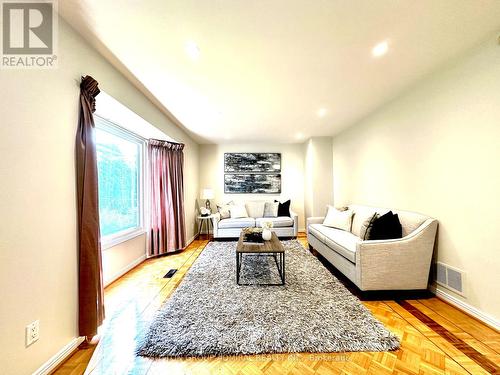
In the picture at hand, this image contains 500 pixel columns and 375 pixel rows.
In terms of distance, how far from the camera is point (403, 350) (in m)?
1.51

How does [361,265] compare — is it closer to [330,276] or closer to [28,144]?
[330,276]

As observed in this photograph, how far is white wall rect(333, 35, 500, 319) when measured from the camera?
1.77 m

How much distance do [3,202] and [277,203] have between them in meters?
4.62

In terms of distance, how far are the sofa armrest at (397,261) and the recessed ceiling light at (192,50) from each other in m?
2.55

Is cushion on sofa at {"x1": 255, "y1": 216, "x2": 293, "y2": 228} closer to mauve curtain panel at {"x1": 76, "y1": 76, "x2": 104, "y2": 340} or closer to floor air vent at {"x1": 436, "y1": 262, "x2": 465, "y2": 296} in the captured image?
floor air vent at {"x1": 436, "y1": 262, "x2": 465, "y2": 296}

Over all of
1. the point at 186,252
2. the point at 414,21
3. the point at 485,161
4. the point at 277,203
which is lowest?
the point at 186,252

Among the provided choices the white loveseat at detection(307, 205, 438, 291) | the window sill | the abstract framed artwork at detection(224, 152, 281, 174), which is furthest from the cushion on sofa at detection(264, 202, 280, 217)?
the white loveseat at detection(307, 205, 438, 291)

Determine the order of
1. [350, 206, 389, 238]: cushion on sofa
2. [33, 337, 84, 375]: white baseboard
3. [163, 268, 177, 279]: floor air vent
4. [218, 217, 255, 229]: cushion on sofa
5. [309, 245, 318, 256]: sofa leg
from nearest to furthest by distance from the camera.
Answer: [33, 337, 84, 375]: white baseboard, [163, 268, 177, 279]: floor air vent, [350, 206, 389, 238]: cushion on sofa, [309, 245, 318, 256]: sofa leg, [218, 217, 255, 229]: cushion on sofa

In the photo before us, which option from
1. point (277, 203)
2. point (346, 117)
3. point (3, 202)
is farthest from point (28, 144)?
point (277, 203)

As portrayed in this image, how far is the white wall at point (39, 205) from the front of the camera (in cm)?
114

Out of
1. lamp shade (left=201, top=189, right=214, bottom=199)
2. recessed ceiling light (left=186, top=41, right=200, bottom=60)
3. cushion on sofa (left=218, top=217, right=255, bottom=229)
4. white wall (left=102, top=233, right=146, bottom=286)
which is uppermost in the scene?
recessed ceiling light (left=186, top=41, right=200, bottom=60)

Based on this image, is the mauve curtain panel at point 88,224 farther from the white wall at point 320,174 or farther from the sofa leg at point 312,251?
the white wall at point 320,174

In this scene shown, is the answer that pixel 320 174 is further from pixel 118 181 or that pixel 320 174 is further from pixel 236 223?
pixel 118 181

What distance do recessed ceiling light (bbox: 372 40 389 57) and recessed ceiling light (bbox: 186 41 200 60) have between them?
1.60m
